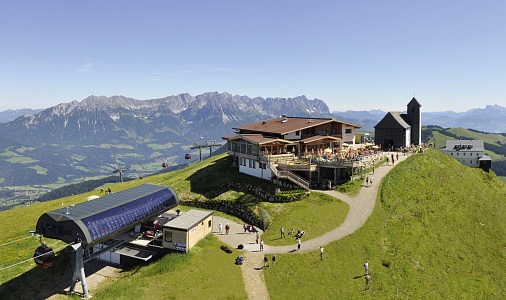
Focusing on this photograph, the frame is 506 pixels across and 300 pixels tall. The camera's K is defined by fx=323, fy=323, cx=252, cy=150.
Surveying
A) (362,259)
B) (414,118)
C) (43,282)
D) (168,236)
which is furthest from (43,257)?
(414,118)

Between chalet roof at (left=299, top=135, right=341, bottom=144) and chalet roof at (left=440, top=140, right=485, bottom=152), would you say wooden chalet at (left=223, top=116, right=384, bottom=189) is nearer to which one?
chalet roof at (left=299, top=135, right=341, bottom=144)

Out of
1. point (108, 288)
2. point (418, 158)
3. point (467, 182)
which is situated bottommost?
point (108, 288)

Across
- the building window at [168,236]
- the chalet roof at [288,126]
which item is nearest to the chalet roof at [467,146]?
the chalet roof at [288,126]

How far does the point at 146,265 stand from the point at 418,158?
61.9m

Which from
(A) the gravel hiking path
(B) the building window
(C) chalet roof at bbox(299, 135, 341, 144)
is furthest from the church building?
(B) the building window

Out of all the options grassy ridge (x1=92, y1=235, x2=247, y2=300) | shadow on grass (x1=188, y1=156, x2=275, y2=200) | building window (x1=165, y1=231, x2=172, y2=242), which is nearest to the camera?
grassy ridge (x1=92, y1=235, x2=247, y2=300)

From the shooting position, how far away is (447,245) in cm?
4653

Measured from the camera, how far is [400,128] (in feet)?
282

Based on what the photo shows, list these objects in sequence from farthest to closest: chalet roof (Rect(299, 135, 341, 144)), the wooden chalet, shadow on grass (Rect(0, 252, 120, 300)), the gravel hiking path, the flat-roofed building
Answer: the flat-roofed building < chalet roof (Rect(299, 135, 341, 144)) < the wooden chalet < the gravel hiking path < shadow on grass (Rect(0, 252, 120, 300))

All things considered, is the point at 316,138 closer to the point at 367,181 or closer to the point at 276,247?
the point at 367,181

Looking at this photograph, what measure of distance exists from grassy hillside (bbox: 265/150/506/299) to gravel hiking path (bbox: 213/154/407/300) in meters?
1.16

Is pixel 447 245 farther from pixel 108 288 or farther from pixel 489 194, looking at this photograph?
pixel 108 288

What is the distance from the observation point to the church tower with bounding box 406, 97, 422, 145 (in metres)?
89.9

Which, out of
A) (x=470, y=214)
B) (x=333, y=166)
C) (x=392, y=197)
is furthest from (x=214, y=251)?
(x=470, y=214)
